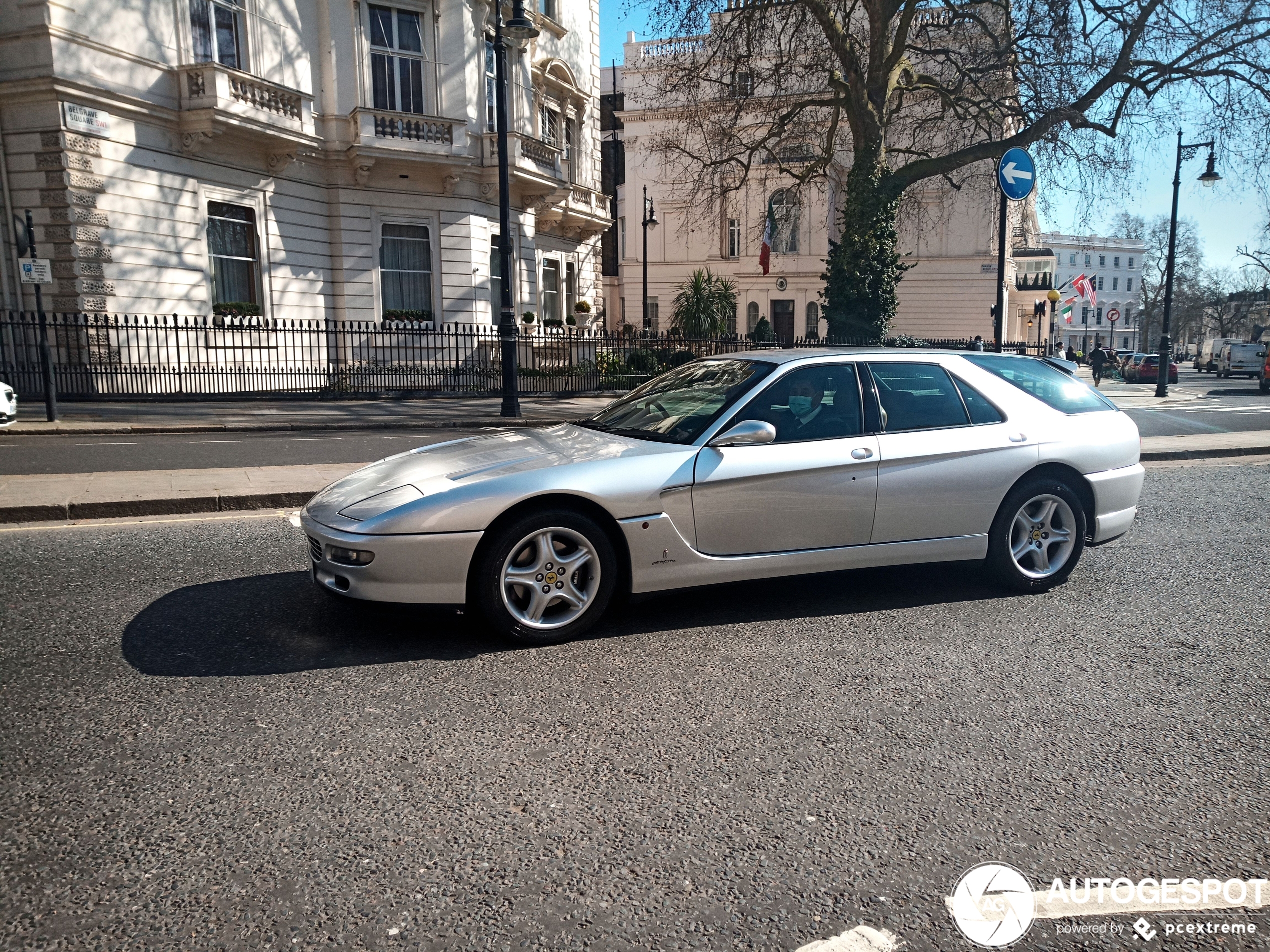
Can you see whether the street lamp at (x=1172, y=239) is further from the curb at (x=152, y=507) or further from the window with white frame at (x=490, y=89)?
the curb at (x=152, y=507)

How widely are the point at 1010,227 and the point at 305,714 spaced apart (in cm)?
3408

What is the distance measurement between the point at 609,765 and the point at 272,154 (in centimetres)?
2270

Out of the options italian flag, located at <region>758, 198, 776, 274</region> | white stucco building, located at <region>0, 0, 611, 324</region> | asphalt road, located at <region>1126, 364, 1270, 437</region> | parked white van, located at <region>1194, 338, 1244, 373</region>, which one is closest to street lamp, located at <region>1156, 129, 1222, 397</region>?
asphalt road, located at <region>1126, 364, 1270, 437</region>

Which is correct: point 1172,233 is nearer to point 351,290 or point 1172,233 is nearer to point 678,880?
point 351,290

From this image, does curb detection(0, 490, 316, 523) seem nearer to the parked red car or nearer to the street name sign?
the street name sign

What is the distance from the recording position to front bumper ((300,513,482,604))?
159 inches

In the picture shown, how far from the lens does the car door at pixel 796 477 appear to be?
179 inches

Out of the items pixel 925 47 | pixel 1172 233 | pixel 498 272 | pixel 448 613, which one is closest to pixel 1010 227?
pixel 1172 233

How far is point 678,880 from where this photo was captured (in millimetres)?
2430

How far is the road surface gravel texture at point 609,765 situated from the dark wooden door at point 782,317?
50.4 meters

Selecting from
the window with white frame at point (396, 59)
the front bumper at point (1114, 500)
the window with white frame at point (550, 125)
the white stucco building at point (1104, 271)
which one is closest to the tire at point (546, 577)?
the front bumper at point (1114, 500)

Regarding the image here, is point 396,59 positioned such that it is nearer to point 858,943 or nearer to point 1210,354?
point 858,943

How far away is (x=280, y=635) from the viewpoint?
4.43 meters

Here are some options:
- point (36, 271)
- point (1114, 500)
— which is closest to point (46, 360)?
point (36, 271)
